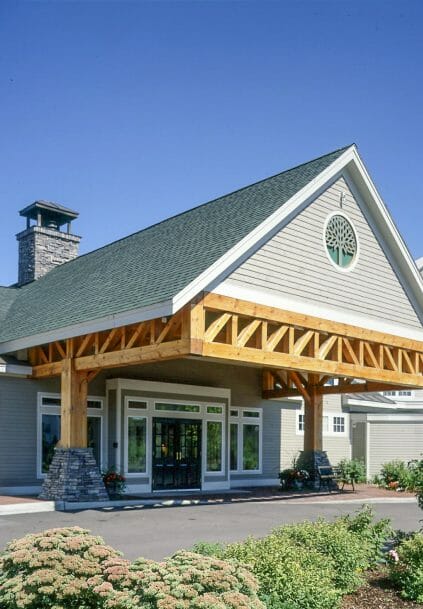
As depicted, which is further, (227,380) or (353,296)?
(227,380)

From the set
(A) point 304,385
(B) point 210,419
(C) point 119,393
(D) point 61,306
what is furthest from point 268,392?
(D) point 61,306

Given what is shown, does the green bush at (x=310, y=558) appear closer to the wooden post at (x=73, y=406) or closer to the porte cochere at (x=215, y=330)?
the porte cochere at (x=215, y=330)

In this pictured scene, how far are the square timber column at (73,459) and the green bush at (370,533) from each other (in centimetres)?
852

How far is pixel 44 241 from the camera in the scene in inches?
1141

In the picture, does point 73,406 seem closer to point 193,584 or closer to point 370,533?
point 370,533

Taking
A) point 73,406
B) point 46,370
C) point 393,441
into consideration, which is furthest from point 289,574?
point 393,441

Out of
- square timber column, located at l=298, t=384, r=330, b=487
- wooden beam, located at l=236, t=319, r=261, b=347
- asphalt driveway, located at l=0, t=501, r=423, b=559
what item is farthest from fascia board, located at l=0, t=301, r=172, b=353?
square timber column, located at l=298, t=384, r=330, b=487

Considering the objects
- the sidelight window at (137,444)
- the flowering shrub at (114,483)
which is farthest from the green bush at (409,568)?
the sidelight window at (137,444)

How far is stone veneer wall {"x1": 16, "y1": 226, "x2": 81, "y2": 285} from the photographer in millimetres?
28625

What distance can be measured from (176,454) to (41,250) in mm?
11049

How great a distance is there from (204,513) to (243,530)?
3.04 meters

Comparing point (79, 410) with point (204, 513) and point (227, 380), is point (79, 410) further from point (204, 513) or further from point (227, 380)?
point (227, 380)

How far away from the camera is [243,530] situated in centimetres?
1333

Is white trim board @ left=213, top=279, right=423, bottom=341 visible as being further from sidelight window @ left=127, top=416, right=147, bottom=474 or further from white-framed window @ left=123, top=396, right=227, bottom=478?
sidelight window @ left=127, top=416, right=147, bottom=474
